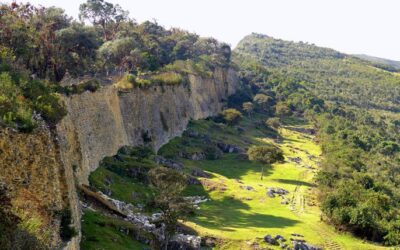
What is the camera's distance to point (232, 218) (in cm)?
5722

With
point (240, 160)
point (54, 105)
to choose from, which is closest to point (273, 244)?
point (54, 105)

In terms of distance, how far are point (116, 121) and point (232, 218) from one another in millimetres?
23649

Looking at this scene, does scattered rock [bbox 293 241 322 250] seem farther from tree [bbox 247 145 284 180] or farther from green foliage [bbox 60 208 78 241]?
tree [bbox 247 145 284 180]

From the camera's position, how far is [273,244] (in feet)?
164

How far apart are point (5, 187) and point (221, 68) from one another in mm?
141958

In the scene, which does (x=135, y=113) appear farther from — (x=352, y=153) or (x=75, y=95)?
(x=352, y=153)

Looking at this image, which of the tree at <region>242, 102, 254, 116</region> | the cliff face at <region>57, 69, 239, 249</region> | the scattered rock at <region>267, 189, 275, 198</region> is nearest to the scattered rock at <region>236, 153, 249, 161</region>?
the cliff face at <region>57, 69, 239, 249</region>

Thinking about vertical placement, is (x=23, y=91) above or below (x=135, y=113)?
above

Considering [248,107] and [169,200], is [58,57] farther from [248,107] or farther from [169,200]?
[248,107]

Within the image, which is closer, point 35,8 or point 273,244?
point 273,244

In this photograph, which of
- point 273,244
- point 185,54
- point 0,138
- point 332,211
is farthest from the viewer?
point 185,54

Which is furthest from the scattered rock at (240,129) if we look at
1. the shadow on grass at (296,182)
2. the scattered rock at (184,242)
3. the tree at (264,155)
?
the scattered rock at (184,242)

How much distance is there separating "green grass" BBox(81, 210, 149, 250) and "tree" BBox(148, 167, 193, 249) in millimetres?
3037

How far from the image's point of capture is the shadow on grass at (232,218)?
53.6 m
